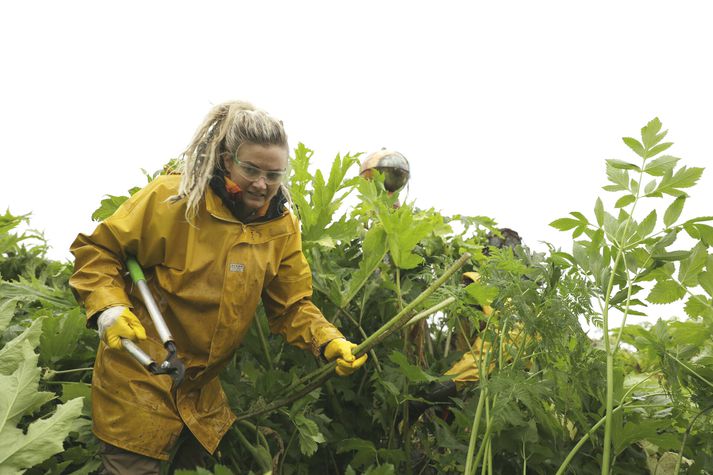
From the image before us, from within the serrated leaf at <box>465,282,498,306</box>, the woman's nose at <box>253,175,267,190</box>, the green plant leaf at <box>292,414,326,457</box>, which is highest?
the woman's nose at <box>253,175,267,190</box>

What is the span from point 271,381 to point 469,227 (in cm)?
169

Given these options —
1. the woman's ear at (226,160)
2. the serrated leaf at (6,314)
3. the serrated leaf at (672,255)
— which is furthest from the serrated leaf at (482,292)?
the serrated leaf at (6,314)

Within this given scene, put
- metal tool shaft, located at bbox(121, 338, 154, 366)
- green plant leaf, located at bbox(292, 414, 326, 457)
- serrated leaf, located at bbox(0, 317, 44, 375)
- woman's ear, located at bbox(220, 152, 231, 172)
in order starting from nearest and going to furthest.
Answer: serrated leaf, located at bbox(0, 317, 44, 375), metal tool shaft, located at bbox(121, 338, 154, 366), woman's ear, located at bbox(220, 152, 231, 172), green plant leaf, located at bbox(292, 414, 326, 457)

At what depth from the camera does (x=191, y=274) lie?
274cm

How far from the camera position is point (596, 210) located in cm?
271

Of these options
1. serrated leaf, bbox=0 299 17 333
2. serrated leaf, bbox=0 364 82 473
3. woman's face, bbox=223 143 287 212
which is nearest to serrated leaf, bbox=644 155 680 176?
woman's face, bbox=223 143 287 212

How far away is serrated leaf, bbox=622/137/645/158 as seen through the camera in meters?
2.66

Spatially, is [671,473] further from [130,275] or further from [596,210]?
[130,275]

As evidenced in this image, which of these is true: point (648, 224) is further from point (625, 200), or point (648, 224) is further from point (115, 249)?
point (115, 249)

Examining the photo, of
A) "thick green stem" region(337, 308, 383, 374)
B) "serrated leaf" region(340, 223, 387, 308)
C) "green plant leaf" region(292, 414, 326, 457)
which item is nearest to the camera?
"green plant leaf" region(292, 414, 326, 457)

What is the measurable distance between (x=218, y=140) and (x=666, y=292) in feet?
5.90

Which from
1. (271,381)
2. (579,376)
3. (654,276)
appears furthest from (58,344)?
(654,276)

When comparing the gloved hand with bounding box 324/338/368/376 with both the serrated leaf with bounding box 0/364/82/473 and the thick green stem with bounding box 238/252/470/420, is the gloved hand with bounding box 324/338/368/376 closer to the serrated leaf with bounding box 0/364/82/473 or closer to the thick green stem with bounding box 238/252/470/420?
the thick green stem with bounding box 238/252/470/420

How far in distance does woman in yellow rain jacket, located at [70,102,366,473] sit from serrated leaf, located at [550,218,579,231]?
35.9 inches
